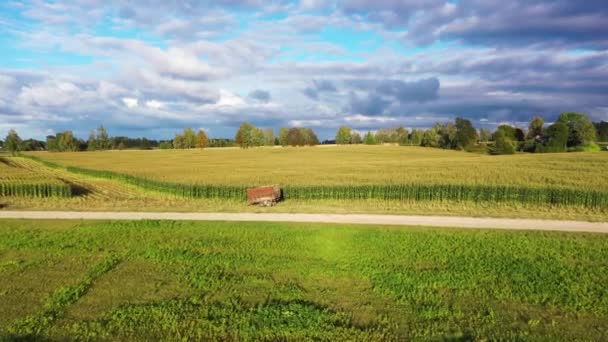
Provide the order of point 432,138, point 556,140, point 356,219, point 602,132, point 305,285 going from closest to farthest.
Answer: point 305,285 < point 356,219 < point 556,140 < point 602,132 < point 432,138

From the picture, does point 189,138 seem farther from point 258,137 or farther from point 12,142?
point 12,142

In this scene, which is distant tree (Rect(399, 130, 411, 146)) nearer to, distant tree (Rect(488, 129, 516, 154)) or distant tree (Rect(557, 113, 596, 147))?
distant tree (Rect(488, 129, 516, 154))

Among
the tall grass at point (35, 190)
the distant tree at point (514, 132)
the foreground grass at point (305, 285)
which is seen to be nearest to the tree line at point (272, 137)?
the distant tree at point (514, 132)

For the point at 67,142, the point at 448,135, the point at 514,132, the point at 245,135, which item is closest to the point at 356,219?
the point at 448,135

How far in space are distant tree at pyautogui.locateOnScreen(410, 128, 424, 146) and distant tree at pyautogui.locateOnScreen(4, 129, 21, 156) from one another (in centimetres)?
14883

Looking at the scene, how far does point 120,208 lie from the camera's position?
83.1 ft

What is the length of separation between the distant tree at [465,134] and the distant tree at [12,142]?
6064 inches

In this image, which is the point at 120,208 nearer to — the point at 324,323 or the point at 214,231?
the point at 214,231

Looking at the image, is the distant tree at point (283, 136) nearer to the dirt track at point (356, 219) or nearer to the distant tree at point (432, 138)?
the distant tree at point (432, 138)

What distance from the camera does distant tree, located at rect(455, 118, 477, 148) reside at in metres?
109

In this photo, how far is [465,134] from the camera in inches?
4331

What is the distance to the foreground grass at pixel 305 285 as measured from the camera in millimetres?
8508

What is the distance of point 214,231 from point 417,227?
9208 millimetres

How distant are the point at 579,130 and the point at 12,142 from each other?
179 meters
